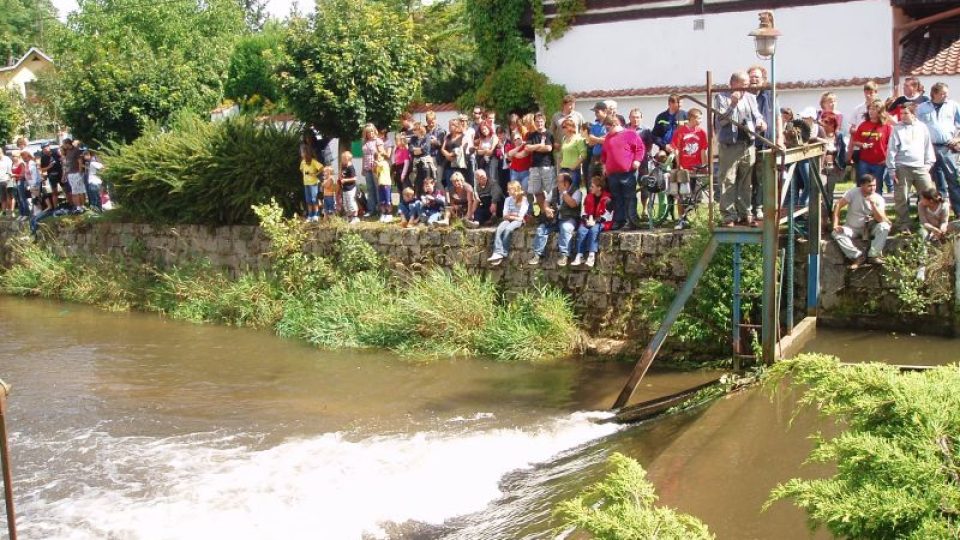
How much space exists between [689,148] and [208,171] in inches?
325

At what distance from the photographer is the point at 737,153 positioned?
1058cm

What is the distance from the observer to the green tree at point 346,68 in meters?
15.3

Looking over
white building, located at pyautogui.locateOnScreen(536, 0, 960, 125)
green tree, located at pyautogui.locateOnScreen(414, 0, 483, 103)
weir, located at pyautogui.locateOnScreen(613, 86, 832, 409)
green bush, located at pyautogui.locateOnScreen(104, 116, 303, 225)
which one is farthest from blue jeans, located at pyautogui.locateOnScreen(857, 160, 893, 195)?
green tree, located at pyautogui.locateOnScreen(414, 0, 483, 103)

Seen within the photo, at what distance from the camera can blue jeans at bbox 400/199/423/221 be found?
14.4 meters

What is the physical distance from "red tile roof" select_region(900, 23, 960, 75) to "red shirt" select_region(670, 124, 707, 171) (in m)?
8.11

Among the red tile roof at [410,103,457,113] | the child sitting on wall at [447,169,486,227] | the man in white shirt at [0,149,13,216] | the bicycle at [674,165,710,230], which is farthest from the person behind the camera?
the red tile roof at [410,103,457,113]

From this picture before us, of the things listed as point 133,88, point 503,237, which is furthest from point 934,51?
point 133,88

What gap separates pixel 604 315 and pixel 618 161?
1915 mm

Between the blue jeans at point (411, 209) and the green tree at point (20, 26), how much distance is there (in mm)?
58203

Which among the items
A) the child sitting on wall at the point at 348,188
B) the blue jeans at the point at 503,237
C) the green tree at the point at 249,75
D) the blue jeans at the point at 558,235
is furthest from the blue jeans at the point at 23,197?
the blue jeans at the point at 558,235

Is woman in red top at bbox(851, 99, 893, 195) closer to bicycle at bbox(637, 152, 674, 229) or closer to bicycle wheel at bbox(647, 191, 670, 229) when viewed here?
bicycle at bbox(637, 152, 674, 229)

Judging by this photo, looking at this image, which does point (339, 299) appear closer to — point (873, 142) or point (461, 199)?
point (461, 199)

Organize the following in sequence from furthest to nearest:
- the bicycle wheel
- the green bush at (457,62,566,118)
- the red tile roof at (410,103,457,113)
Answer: the red tile roof at (410,103,457,113)
the green bush at (457,62,566,118)
the bicycle wheel

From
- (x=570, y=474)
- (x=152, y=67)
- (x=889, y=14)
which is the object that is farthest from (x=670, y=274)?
(x=152, y=67)
